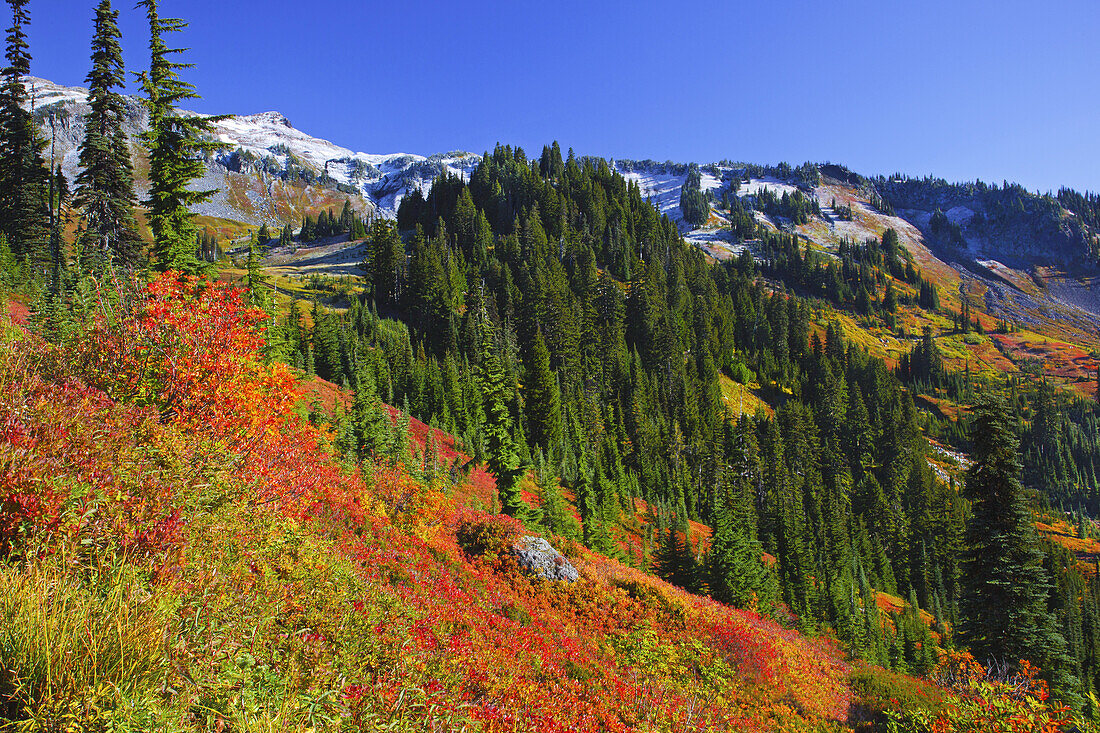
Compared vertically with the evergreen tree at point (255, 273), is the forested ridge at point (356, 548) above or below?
below

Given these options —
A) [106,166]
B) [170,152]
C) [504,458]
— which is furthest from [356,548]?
[106,166]

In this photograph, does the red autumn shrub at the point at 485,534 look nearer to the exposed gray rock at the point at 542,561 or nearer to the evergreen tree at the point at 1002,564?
the exposed gray rock at the point at 542,561

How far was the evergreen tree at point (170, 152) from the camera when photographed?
990 inches

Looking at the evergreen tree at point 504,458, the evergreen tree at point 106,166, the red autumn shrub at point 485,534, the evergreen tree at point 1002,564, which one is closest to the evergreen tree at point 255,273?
the evergreen tree at point 106,166

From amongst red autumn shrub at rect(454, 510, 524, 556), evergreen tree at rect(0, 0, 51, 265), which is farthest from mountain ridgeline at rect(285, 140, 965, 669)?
evergreen tree at rect(0, 0, 51, 265)

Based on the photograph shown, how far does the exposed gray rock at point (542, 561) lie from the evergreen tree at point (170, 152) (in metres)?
21.9

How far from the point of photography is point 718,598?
3509 centimetres

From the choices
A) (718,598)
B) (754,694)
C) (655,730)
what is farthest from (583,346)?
(655,730)

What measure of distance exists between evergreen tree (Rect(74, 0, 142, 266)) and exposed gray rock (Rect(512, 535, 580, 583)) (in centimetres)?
2716

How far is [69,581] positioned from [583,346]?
97692mm

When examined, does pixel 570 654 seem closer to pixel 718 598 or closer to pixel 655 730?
pixel 655 730

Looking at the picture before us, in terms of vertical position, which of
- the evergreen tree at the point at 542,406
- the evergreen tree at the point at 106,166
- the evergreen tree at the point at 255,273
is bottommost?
the evergreen tree at the point at 542,406

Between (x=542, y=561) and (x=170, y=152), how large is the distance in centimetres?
2789

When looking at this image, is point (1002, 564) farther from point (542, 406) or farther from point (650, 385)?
point (650, 385)
